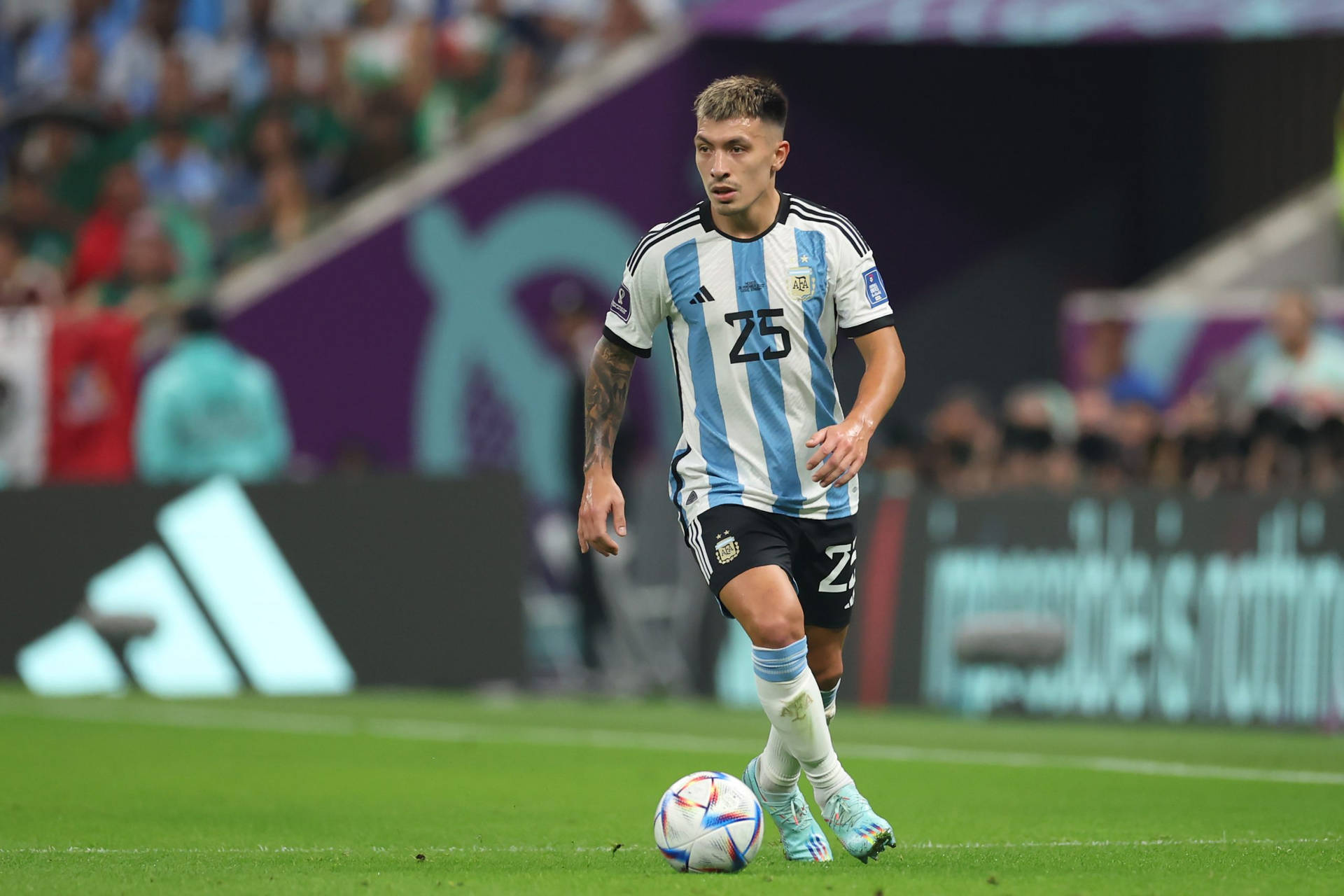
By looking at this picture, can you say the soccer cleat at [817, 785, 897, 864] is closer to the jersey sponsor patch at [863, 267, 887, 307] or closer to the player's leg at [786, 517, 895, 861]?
the player's leg at [786, 517, 895, 861]

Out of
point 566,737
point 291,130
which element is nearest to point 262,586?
point 566,737

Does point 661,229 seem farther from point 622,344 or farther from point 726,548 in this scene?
point 726,548

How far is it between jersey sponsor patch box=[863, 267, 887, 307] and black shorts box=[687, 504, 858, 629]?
651 millimetres

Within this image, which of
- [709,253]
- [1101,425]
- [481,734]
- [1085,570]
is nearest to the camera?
[709,253]

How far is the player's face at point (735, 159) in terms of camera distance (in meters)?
6.79

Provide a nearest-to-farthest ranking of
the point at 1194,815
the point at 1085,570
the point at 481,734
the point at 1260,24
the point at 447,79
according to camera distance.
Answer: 1. the point at 1194,815
2. the point at 481,734
3. the point at 1085,570
4. the point at 1260,24
5. the point at 447,79

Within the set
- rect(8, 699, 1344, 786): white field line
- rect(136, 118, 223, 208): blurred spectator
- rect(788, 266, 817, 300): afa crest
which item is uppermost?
rect(136, 118, 223, 208): blurred spectator

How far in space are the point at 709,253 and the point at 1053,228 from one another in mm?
14997

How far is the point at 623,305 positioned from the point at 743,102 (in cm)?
75

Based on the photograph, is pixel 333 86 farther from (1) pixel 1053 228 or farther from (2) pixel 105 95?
(1) pixel 1053 228

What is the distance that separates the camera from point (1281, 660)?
12758 millimetres

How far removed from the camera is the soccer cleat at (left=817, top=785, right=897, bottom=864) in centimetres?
670

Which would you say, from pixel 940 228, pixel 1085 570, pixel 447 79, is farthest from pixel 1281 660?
pixel 447 79

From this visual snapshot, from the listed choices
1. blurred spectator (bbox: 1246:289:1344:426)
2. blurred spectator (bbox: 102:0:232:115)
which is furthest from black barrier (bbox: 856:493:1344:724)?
blurred spectator (bbox: 102:0:232:115)
